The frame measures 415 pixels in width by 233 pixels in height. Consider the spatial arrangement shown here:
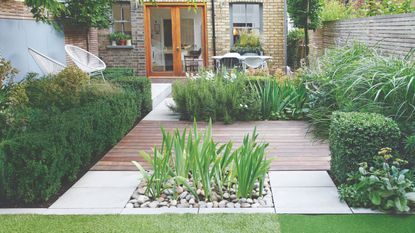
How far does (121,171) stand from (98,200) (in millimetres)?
861

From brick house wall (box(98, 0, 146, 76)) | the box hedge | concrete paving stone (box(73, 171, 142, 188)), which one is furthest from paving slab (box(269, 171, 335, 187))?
brick house wall (box(98, 0, 146, 76))

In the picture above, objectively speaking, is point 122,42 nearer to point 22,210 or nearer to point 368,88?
point 368,88

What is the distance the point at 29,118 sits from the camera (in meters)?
5.12

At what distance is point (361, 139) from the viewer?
3.92 meters

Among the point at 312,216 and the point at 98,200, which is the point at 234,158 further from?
the point at 98,200

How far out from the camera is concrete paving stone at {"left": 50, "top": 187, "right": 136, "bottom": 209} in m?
3.87

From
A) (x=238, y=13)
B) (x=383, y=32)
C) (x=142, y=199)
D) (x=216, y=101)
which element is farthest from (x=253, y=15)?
(x=142, y=199)

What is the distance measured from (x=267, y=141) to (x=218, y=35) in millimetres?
9022

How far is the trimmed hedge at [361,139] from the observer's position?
3920 millimetres

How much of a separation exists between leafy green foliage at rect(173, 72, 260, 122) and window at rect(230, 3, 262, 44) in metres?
7.25

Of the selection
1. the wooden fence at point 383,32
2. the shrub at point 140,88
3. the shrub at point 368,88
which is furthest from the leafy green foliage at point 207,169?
the wooden fence at point 383,32

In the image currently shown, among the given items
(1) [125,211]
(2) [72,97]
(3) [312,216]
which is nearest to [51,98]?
(2) [72,97]

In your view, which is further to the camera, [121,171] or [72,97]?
[72,97]

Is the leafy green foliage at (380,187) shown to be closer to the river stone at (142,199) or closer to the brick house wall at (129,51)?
the river stone at (142,199)
